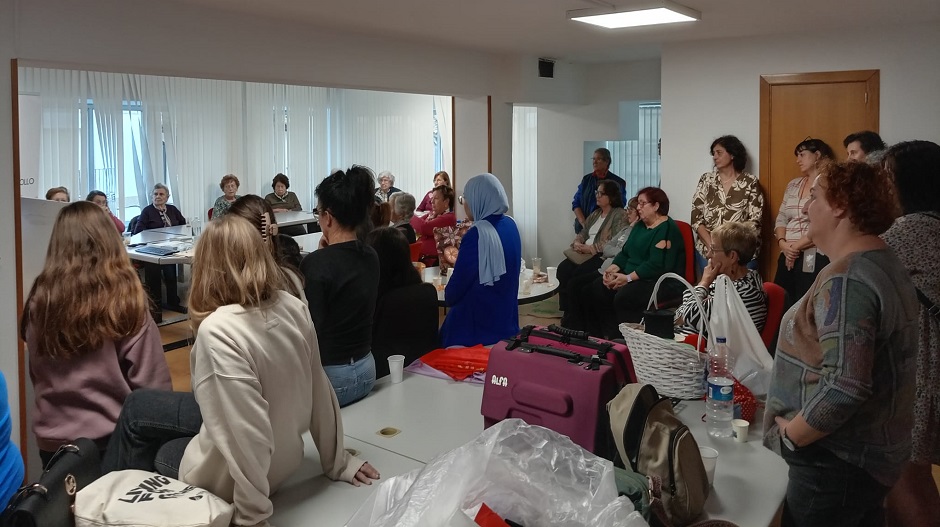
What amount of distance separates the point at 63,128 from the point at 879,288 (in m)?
8.57

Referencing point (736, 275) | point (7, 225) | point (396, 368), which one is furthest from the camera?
point (7, 225)

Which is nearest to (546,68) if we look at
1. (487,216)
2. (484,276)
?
(487,216)

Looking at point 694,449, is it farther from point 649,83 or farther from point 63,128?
point 63,128

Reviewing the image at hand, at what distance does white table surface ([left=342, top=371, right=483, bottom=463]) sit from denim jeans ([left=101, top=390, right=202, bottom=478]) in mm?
531

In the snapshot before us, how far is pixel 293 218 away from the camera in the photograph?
821cm

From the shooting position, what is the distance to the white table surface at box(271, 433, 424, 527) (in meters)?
1.91

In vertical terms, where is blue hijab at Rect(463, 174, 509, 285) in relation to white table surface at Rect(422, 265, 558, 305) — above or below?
above

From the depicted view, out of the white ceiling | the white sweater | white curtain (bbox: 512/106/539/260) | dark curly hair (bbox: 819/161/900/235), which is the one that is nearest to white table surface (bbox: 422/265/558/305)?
the white ceiling

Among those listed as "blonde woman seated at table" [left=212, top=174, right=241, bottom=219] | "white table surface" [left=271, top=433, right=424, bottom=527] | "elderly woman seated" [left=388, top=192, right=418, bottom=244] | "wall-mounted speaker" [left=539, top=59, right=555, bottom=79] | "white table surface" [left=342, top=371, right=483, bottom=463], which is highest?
"wall-mounted speaker" [left=539, top=59, right=555, bottom=79]

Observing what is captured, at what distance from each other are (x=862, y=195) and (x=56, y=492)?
6.61 feet

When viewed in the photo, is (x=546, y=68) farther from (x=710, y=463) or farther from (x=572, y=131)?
(x=710, y=463)

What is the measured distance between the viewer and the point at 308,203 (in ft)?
34.3

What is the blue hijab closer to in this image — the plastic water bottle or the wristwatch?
the plastic water bottle

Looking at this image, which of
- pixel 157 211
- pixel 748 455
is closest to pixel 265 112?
pixel 157 211
